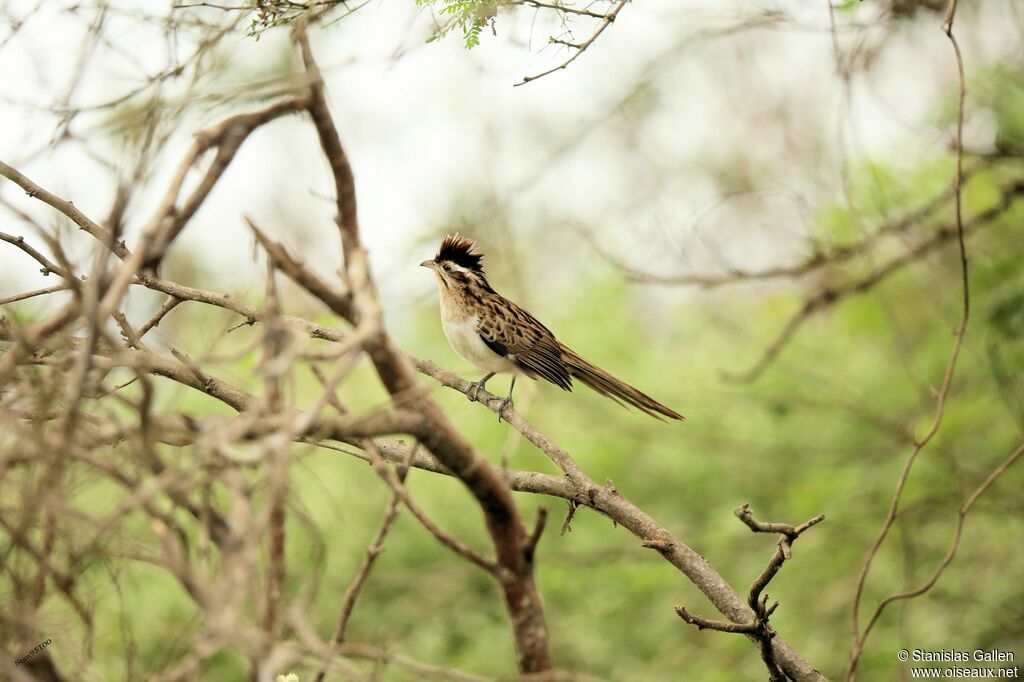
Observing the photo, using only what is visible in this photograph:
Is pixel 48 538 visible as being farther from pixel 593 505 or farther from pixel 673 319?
pixel 673 319

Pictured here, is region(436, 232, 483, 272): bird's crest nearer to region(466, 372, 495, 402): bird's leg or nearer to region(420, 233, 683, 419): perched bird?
region(420, 233, 683, 419): perched bird

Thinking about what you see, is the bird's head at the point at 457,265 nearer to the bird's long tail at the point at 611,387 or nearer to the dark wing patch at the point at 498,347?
the dark wing patch at the point at 498,347

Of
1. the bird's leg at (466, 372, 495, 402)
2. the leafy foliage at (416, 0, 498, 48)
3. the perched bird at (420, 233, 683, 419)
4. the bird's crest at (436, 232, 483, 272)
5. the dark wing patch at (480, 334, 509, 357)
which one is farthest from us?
the bird's crest at (436, 232, 483, 272)

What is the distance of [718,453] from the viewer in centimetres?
899

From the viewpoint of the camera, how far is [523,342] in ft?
20.7

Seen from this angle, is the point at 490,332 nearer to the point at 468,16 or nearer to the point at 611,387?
the point at 611,387

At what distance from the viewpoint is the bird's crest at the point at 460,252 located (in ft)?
21.4

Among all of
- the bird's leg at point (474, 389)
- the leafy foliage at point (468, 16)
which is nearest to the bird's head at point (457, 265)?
the bird's leg at point (474, 389)

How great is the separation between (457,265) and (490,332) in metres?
0.53

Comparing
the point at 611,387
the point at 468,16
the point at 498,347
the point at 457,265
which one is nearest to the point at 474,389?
the point at 498,347

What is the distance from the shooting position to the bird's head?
6.54 metres

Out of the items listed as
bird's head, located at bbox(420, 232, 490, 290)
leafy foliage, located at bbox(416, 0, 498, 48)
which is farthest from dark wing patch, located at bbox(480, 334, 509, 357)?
leafy foliage, located at bbox(416, 0, 498, 48)

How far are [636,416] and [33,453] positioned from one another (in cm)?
803

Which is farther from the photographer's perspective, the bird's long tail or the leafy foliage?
the bird's long tail
